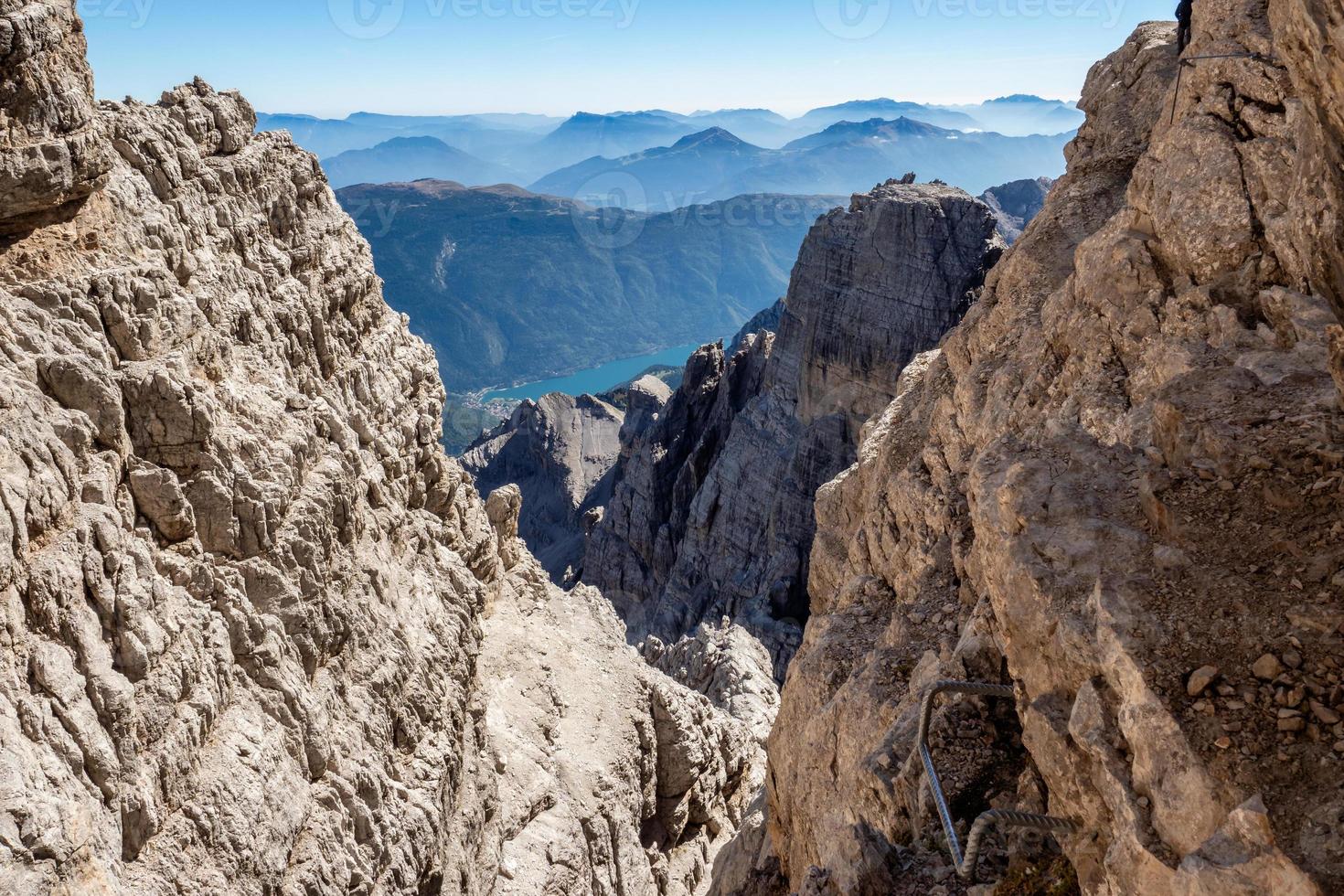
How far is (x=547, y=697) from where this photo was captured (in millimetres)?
37438

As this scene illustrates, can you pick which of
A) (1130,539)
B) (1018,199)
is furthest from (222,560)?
(1018,199)

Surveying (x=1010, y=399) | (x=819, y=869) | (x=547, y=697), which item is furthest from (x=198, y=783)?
(x=547, y=697)

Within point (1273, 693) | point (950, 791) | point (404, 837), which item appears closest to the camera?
point (1273, 693)

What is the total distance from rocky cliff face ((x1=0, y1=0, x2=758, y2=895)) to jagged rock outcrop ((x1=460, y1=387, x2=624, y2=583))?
263 ft

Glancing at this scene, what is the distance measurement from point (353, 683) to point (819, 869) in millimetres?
15070

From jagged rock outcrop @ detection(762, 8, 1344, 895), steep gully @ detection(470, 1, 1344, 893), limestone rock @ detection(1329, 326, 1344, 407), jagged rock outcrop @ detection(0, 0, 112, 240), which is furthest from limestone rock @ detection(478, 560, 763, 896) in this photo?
limestone rock @ detection(1329, 326, 1344, 407)

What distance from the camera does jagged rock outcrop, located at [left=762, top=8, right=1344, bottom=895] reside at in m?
8.38

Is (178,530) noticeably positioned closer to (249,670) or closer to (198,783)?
(249,670)

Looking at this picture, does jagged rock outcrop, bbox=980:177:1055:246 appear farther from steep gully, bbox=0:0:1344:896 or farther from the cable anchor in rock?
the cable anchor in rock

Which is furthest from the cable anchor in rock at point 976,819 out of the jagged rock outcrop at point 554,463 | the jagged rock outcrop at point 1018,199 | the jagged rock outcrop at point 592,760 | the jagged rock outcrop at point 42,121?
the jagged rock outcrop at point 1018,199

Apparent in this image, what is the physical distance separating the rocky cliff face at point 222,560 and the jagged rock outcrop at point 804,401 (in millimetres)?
36125

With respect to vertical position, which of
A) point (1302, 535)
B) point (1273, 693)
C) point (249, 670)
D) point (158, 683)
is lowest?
point (249, 670)

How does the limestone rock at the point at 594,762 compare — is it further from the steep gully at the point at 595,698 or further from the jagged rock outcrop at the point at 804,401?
the jagged rock outcrop at the point at 804,401

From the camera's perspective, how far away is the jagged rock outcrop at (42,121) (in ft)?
57.1
